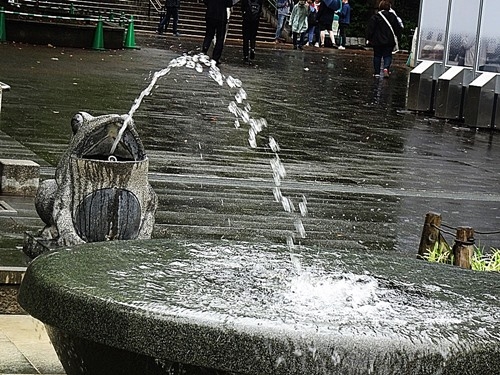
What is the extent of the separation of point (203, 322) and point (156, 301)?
243mm

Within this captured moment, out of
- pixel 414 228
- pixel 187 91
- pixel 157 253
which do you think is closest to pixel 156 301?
pixel 157 253

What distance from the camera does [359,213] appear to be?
→ 9.90 metres

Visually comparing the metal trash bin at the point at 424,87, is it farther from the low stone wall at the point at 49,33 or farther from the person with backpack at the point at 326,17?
the person with backpack at the point at 326,17

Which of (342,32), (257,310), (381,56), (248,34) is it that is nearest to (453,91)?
(248,34)

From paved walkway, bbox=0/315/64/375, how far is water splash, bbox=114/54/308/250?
3.78 feet

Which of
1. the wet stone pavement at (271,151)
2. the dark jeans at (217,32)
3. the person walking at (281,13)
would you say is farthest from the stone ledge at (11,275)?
the person walking at (281,13)

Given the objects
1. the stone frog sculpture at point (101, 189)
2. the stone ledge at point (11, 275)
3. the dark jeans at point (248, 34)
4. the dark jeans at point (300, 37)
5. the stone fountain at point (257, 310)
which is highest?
the stone fountain at point (257, 310)

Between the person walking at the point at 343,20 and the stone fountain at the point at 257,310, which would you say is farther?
the person walking at the point at 343,20

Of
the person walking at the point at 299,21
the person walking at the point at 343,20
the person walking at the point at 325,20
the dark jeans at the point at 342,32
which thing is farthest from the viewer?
the dark jeans at the point at 342,32

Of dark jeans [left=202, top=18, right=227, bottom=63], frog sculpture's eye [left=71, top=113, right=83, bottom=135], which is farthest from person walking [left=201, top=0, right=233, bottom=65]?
frog sculpture's eye [left=71, top=113, right=83, bottom=135]

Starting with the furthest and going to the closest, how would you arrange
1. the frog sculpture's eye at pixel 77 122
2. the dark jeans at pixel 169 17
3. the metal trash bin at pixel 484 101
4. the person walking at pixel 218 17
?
the dark jeans at pixel 169 17 < the person walking at pixel 218 17 < the metal trash bin at pixel 484 101 < the frog sculpture's eye at pixel 77 122

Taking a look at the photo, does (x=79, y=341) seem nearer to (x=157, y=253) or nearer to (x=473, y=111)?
(x=157, y=253)

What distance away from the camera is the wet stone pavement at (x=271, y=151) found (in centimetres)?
911

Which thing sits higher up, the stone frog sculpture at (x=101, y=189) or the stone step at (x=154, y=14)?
the stone frog sculpture at (x=101, y=189)
